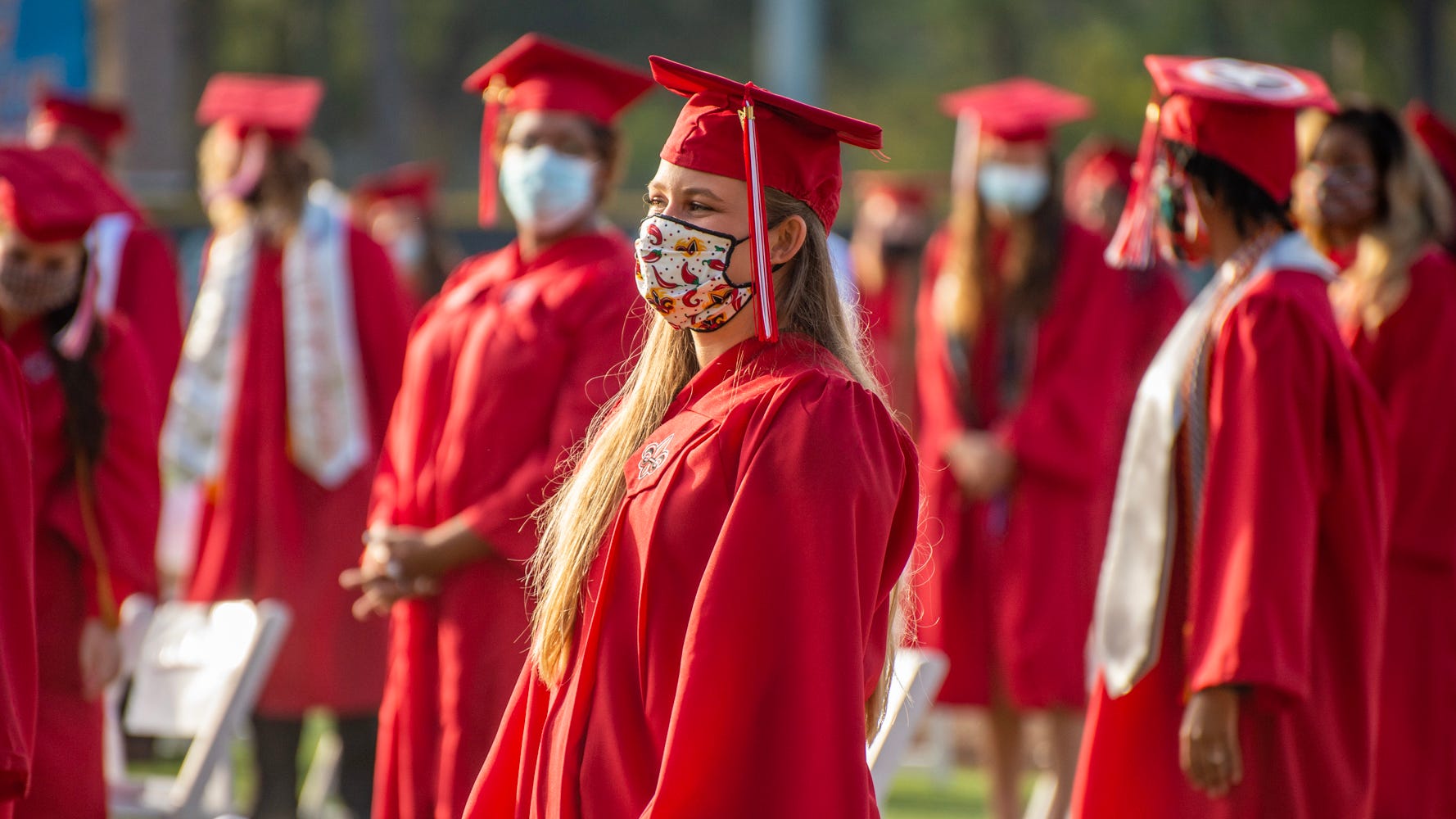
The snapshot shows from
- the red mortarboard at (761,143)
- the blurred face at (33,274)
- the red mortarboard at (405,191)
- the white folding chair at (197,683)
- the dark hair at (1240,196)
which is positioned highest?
the red mortarboard at (761,143)

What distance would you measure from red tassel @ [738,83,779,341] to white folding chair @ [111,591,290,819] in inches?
89.9

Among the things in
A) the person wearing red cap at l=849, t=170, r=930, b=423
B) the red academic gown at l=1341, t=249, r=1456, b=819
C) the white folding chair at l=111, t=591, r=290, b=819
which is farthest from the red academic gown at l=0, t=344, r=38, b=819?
the person wearing red cap at l=849, t=170, r=930, b=423

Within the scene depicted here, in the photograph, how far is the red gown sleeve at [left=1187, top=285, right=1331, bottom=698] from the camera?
340cm

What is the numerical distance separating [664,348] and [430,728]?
1.41 metres

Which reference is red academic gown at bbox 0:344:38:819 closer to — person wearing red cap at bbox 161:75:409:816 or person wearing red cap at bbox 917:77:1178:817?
person wearing red cap at bbox 161:75:409:816

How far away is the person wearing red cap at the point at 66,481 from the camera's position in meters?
3.99

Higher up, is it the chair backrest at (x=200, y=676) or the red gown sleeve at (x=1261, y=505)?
the red gown sleeve at (x=1261, y=505)

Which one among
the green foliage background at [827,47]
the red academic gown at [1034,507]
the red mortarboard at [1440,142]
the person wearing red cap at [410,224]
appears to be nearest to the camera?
the red mortarboard at [1440,142]

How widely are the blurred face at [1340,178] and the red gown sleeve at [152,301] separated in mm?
3698

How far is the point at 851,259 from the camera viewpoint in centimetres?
1036

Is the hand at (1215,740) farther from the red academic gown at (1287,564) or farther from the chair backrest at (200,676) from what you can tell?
the chair backrest at (200,676)

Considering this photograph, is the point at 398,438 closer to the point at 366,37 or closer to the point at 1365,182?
the point at 1365,182

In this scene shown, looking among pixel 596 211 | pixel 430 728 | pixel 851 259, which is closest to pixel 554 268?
pixel 596 211

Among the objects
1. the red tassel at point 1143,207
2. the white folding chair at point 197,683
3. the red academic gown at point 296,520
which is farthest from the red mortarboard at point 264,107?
the red tassel at point 1143,207
